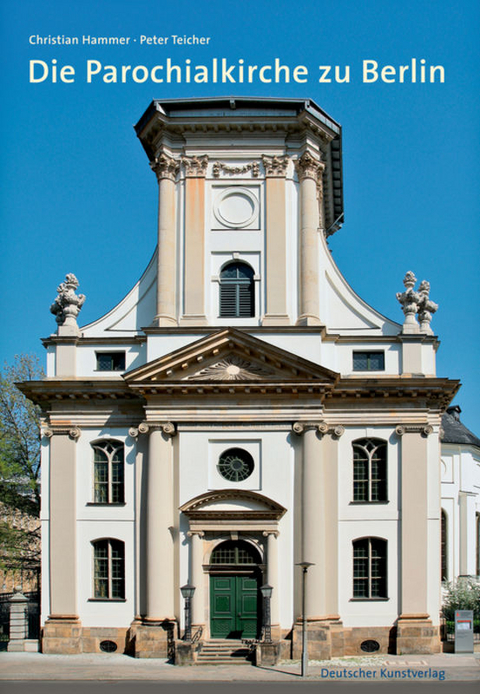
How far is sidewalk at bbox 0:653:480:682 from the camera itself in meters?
25.7

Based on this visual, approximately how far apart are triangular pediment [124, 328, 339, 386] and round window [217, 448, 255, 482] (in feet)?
8.34

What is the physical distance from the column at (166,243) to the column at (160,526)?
13.9ft


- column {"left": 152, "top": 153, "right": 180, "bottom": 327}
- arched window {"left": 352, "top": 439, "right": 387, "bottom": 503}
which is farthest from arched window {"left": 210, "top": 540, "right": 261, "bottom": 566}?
column {"left": 152, "top": 153, "right": 180, "bottom": 327}

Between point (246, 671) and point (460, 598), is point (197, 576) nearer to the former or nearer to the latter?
point (246, 671)

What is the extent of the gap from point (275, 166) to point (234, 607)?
15547mm

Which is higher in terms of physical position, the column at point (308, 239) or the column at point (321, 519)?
the column at point (308, 239)

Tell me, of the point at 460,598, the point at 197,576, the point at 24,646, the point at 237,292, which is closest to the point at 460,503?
the point at 460,598

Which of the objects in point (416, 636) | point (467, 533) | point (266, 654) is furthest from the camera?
point (467, 533)

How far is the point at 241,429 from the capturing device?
30.3m

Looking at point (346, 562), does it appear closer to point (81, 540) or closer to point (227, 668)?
point (227, 668)

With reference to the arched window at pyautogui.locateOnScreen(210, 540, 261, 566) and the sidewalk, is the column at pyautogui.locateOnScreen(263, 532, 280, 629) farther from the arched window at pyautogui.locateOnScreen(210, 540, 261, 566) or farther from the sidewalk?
the sidewalk

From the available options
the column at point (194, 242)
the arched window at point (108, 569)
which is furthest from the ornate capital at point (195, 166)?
the arched window at point (108, 569)

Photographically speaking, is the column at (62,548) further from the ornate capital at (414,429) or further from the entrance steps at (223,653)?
the ornate capital at (414,429)

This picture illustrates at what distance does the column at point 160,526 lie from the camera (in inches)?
1157
